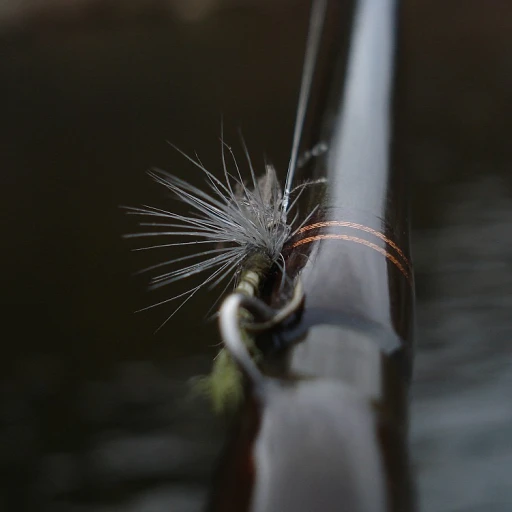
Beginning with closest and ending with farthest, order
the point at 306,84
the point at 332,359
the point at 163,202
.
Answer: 1. the point at 332,359
2. the point at 306,84
3. the point at 163,202

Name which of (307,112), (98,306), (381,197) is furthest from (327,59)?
(98,306)

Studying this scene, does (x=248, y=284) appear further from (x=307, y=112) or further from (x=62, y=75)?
(x=62, y=75)

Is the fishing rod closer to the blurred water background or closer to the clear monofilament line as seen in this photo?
the clear monofilament line

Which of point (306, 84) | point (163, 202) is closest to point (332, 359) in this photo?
point (306, 84)

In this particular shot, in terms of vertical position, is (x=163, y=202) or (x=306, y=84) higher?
(x=163, y=202)

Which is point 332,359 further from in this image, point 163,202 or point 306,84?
point 163,202

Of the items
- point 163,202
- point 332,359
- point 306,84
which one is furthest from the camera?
point 163,202

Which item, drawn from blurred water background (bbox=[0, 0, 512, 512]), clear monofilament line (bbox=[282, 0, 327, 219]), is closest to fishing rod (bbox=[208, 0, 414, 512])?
clear monofilament line (bbox=[282, 0, 327, 219])

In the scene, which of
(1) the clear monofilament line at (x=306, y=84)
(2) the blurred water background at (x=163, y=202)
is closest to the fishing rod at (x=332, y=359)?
(1) the clear monofilament line at (x=306, y=84)
